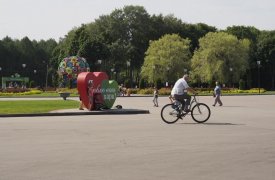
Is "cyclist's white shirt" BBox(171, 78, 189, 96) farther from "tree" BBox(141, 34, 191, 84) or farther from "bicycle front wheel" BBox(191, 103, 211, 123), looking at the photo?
"tree" BBox(141, 34, 191, 84)

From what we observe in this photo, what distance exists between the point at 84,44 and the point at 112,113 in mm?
73459

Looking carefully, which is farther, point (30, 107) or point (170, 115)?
point (30, 107)

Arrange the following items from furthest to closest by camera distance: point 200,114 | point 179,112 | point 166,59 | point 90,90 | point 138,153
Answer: point 166,59 → point 90,90 → point 200,114 → point 179,112 → point 138,153

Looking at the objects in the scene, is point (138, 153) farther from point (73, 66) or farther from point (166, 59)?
point (166, 59)

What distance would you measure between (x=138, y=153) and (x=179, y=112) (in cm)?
847

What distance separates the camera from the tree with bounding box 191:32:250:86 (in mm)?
86875

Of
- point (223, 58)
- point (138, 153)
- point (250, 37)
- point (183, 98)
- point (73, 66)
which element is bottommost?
point (138, 153)

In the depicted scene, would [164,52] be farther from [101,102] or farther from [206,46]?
[101,102]

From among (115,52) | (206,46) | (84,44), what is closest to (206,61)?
(206,46)

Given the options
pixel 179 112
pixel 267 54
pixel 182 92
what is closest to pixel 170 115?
pixel 179 112

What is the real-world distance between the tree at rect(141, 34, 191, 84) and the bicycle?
7057cm

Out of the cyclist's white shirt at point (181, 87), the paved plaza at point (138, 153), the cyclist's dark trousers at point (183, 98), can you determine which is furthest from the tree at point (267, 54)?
the paved plaza at point (138, 153)

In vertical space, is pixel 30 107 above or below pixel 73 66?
below

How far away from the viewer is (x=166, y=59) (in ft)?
300
